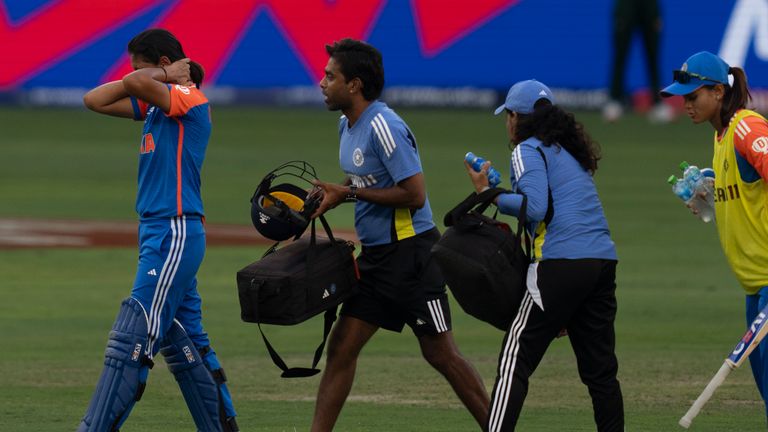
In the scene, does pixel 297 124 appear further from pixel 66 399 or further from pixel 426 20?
pixel 66 399

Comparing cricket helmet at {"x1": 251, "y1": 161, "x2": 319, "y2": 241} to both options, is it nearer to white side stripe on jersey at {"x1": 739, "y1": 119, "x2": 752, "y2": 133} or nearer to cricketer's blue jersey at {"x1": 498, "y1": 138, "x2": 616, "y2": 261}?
cricketer's blue jersey at {"x1": 498, "y1": 138, "x2": 616, "y2": 261}

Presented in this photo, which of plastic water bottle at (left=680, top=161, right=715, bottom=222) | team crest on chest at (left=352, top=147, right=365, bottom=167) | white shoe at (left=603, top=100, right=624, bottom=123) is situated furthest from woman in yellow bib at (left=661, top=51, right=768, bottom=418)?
white shoe at (left=603, top=100, right=624, bottom=123)

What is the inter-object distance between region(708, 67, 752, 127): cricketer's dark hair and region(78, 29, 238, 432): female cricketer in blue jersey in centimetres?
274

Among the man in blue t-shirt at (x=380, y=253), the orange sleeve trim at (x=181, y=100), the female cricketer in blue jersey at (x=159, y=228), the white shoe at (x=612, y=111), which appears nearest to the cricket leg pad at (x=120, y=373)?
the female cricketer in blue jersey at (x=159, y=228)

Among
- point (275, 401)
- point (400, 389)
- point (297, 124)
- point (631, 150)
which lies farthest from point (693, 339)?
point (297, 124)

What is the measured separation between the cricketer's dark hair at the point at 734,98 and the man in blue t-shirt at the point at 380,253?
5.46 ft

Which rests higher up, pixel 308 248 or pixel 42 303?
pixel 308 248

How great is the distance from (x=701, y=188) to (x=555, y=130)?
1.04 metres

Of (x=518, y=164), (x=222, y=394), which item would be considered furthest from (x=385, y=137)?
(x=222, y=394)

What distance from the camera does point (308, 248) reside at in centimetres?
853

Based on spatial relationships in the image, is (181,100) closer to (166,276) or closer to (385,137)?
(166,276)

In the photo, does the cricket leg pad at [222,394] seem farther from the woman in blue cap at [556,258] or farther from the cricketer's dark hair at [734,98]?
the cricketer's dark hair at [734,98]

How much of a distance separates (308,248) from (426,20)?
22955 millimetres

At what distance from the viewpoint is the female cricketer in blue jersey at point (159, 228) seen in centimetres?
804
